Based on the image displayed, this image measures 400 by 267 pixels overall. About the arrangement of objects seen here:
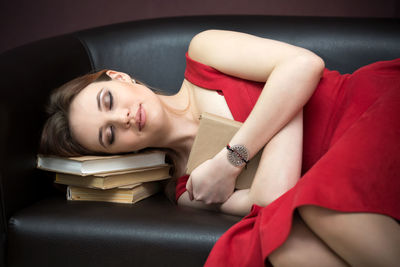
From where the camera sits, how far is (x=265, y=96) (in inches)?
54.9

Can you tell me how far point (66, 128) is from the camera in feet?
5.37

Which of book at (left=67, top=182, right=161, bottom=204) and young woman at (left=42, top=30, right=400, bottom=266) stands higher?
young woman at (left=42, top=30, right=400, bottom=266)

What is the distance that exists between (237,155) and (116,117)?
17.2 inches

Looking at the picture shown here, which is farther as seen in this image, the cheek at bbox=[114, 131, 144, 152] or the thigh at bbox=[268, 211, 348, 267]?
the cheek at bbox=[114, 131, 144, 152]

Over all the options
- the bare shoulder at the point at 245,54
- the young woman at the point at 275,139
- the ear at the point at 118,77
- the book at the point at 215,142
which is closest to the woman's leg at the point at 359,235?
the young woman at the point at 275,139

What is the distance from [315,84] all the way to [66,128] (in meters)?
0.93

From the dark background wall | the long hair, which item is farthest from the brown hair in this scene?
the dark background wall

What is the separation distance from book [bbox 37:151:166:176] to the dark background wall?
1305 millimetres

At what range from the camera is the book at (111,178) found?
154 centimetres

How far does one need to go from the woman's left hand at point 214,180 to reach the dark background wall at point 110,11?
1.47 meters

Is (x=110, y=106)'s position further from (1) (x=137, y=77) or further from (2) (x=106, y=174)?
(1) (x=137, y=77)

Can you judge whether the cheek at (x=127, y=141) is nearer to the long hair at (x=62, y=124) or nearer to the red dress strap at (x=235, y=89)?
the long hair at (x=62, y=124)

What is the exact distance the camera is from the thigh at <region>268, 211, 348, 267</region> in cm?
100

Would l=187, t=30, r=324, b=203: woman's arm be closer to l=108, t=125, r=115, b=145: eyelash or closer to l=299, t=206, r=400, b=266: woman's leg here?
l=108, t=125, r=115, b=145: eyelash
